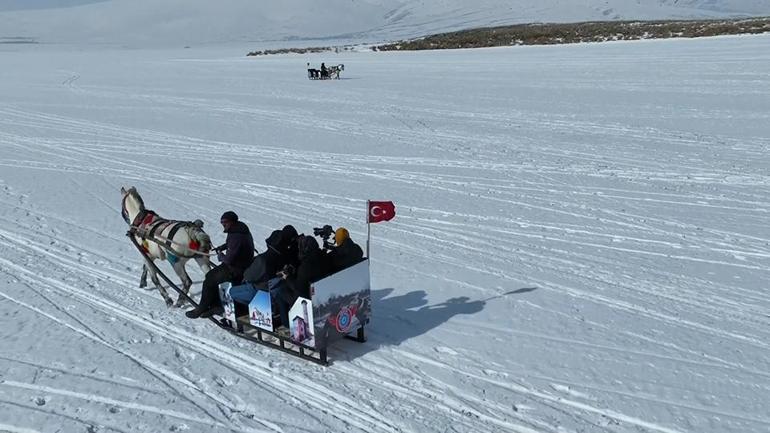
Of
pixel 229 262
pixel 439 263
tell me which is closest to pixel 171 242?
pixel 229 262

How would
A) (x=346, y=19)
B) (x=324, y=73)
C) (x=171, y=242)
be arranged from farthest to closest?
1. (x=346, y=19)
2. (x=324, y=73)
3. (x=171, y=242)

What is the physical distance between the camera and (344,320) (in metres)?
7.65

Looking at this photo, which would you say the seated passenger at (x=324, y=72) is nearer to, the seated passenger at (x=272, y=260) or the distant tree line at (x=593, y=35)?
the distant tree line at (x=593, y=35)

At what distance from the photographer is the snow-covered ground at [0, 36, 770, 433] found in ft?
22.7

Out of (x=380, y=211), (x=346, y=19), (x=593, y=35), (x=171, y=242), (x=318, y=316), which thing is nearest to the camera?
(x=318, y=316)

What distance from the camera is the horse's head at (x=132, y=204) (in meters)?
9.91

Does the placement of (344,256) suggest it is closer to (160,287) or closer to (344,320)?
(344,320)

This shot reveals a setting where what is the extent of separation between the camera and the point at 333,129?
72.2 feet

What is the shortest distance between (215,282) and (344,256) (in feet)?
5.81

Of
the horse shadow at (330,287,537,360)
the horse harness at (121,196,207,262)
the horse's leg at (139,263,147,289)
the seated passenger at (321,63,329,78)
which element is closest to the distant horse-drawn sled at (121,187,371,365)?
the horse shadow at (330,287,537,360)

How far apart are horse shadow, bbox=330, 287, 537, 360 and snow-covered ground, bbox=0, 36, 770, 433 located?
4 centimetres

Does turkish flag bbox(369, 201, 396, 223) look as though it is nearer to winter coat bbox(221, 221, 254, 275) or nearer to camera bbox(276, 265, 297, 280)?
camera bbox(276, 265, 297, 280)

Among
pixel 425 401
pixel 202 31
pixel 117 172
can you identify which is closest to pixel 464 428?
pixel 425 401

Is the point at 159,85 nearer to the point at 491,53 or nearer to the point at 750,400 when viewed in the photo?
the point at 491,53
